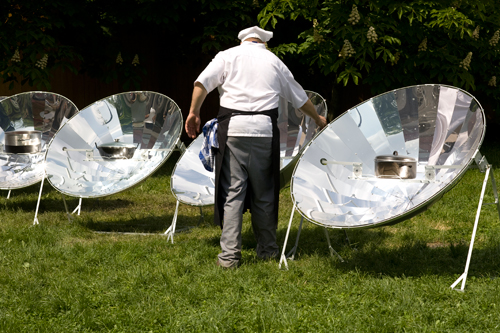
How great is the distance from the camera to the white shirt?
471 cm

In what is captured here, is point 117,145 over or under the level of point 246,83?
under

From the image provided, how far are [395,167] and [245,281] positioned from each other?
1.58 meters

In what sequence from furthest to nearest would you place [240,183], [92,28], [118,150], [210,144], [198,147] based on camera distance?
[92,28]
[118,150]
[198,147]
[210,144]
[240,183]

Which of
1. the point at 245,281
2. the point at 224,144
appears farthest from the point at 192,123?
the point at 245,281

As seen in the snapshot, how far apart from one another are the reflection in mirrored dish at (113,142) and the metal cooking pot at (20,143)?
1140mm

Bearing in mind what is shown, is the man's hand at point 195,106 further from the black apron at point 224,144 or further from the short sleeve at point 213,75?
the black apron at point 224,144

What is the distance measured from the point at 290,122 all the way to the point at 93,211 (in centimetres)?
303

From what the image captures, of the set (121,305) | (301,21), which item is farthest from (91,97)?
(121,305)

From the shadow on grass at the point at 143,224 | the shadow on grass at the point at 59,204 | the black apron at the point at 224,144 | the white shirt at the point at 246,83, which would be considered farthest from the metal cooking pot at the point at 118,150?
the white shirt at the point at 246,83

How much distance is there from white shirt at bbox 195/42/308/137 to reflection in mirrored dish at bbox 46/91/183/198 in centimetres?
138

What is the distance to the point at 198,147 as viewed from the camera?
633cm

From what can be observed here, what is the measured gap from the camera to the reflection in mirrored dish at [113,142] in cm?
620

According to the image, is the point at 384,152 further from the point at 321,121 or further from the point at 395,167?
the point at 321,121

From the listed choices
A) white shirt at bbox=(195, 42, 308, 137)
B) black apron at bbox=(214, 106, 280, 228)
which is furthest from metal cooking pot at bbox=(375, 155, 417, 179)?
white shirt at bbox=(195, 42, 308, 137)
